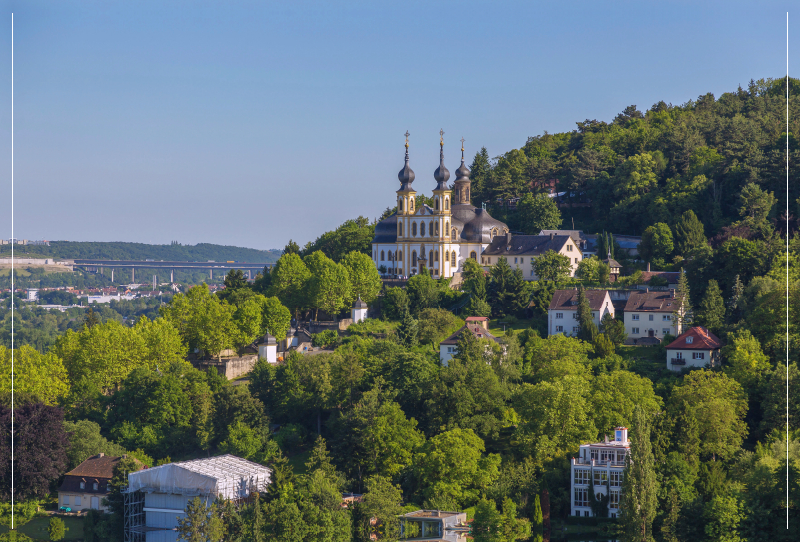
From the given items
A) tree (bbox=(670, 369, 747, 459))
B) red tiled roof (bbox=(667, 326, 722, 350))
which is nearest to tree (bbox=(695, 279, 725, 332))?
red tiled roof (bbox=(667, 326, 722, 350))

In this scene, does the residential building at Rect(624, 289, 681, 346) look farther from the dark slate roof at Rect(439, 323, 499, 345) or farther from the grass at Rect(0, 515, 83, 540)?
the grass at Rect(0, 515, 83, 540)

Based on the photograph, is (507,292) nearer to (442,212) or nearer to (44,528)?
(442,212)

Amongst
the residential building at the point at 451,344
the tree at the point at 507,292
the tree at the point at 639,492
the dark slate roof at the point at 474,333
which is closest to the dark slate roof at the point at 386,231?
the tree at the point at 507,292

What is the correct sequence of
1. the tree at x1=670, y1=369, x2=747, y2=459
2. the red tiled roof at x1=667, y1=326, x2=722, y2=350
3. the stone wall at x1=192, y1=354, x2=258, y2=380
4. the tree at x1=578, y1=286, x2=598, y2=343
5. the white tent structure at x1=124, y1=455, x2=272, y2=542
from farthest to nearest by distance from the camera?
the stone wall at x1=192, y1=354, x2=258, y2=380, the tree at x1=578, y1=286, x2=598, y2=343, the red tiled roof at x1=667, y1=326, x2=722, y2=350, the tree at x1=670, y1=369, x2=747, y2=459, the white tent structure at x1=124, y1=455, x2=272, y2=542

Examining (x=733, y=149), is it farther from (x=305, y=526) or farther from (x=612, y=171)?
(x=305, y=526)

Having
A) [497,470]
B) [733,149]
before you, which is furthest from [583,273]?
[497,470]

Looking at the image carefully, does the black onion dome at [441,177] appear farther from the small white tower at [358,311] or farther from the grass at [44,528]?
the grass at [44,528]
